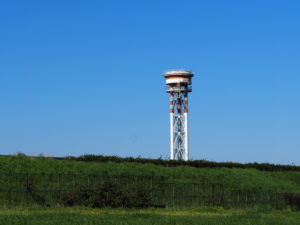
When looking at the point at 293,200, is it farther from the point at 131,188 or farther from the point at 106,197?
the point at 106,197

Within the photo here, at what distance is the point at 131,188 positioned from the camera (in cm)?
4806

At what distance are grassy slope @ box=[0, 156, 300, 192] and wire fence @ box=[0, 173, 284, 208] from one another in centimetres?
237

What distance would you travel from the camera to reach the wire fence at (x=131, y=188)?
162ft

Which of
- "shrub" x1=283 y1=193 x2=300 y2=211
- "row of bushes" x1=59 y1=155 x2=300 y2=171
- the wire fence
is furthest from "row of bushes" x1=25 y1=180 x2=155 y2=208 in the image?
"row of bushes" x1=59 y1=155 x2=300 y2=171

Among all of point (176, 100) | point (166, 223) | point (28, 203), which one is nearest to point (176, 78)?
point (176, 100)

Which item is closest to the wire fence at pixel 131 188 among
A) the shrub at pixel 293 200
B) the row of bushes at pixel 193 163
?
the shrub at pixel 293 200

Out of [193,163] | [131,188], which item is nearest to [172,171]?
[193,163]

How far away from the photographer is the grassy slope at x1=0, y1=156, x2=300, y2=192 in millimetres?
58688

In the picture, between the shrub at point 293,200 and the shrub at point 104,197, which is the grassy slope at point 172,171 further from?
the shrub at point 104,197

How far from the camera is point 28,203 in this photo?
48469 millimetres

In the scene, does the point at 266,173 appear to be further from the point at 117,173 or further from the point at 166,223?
the point at 166,223

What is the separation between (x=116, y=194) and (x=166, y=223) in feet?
57.6

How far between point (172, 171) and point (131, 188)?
20.7 meters

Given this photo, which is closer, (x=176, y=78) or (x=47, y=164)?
(x=47, y=164)
